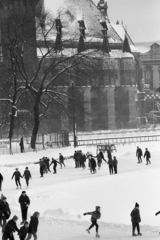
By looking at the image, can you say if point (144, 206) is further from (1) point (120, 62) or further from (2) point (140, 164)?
(1) point (120, 62)

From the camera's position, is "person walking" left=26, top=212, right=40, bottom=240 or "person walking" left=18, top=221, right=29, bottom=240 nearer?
"person walking" left=18, top=221, right=29, bottom=240

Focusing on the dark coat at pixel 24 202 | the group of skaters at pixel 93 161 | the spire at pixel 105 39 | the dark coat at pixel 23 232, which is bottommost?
the dark coat at pixel 23 232

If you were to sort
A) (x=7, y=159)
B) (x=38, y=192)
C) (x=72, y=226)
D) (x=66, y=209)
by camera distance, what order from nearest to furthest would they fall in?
(x=72, y=226), (x=66, y=209), (x=38, y=192), (x=7, y=159)

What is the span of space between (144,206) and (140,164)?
16425 mm

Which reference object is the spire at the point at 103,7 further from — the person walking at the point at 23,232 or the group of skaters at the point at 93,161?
the person walking at the point at 23,232

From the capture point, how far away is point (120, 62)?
334ft

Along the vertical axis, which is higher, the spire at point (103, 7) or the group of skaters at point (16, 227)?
the spire at point (103, 7)

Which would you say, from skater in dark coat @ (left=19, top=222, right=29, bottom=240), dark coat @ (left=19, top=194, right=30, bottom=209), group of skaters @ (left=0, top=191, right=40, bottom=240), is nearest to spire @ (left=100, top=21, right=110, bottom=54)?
dark coat @ (left=19, top=194, right=30, bottom=209)

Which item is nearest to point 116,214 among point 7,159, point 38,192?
point 38,192

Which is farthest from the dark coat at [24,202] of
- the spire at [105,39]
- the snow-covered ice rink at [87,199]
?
the spire at [105,39]

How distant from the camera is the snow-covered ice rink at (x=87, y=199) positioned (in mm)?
20422

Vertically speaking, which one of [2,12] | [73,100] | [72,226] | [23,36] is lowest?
[72,226]

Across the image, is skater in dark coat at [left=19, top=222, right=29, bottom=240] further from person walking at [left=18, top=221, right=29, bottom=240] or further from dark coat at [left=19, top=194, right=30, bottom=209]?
dark coat at [left=19, top=194, right=30, bottom=209]

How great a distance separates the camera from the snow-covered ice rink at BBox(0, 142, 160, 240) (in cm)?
2042
